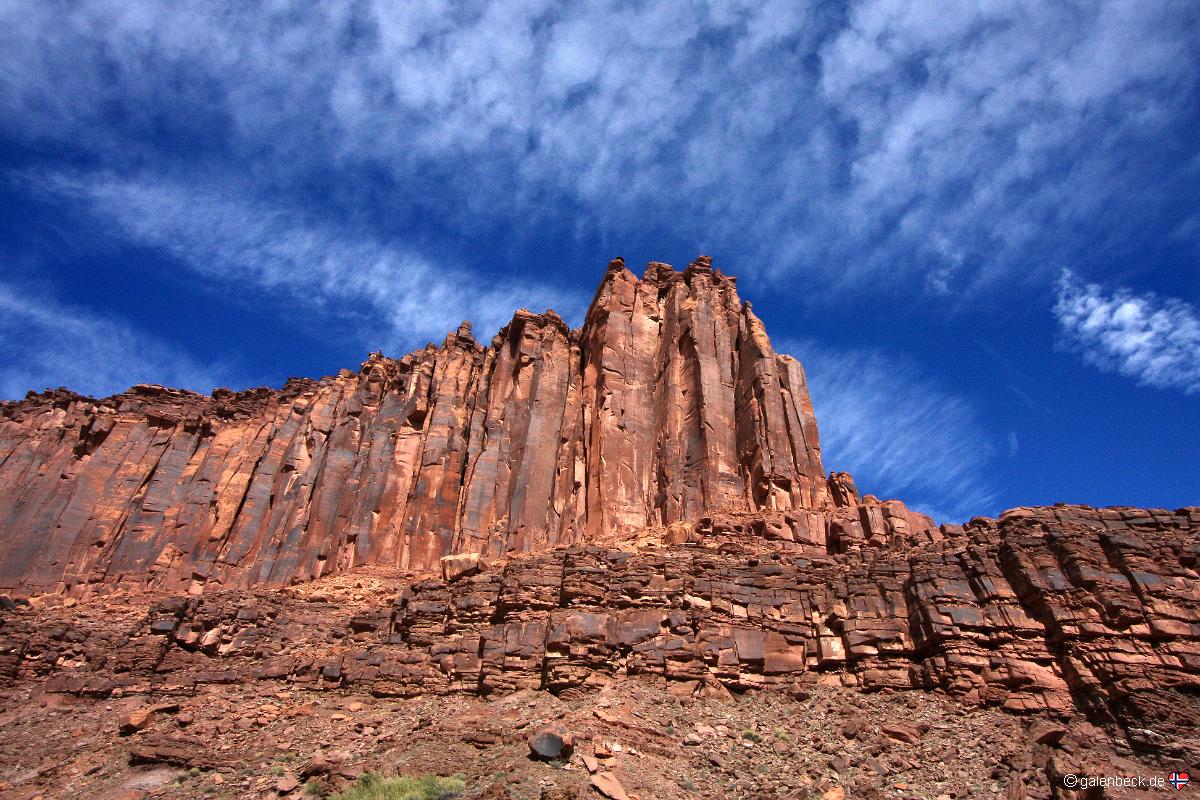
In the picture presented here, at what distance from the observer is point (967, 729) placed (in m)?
17.4

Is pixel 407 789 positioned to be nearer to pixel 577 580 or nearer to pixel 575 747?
pixel 575 747

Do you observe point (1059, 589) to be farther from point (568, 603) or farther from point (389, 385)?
point (389, 385)

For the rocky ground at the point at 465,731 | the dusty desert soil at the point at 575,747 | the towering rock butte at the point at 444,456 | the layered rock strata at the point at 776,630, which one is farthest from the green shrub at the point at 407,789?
the towering rock butte at the point at 444,456

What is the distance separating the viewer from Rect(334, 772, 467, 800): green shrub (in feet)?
48.2

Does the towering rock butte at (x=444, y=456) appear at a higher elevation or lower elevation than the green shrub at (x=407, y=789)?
higher

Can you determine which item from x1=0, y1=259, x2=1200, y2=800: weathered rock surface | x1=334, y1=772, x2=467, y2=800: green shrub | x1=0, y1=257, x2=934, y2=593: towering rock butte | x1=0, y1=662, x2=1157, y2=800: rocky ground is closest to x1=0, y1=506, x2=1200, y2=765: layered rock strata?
x1=0, y1=259, x2=1200, y2=800: weathered rock surface

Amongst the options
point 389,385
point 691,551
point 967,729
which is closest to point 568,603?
point 691,551

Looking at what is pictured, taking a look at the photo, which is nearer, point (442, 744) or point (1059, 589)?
point (442, 744)

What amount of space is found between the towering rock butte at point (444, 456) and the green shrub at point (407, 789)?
668 inches

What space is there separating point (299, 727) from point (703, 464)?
20.8m

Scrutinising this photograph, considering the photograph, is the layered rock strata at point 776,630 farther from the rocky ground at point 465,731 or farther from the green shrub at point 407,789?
the green shrub at point 407,789

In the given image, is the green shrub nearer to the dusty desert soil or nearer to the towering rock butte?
the dusty desert soil

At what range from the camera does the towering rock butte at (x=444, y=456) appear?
35375 mm

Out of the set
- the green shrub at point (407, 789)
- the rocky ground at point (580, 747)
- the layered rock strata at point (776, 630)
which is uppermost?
the layered rock strata at point (776, 630)
